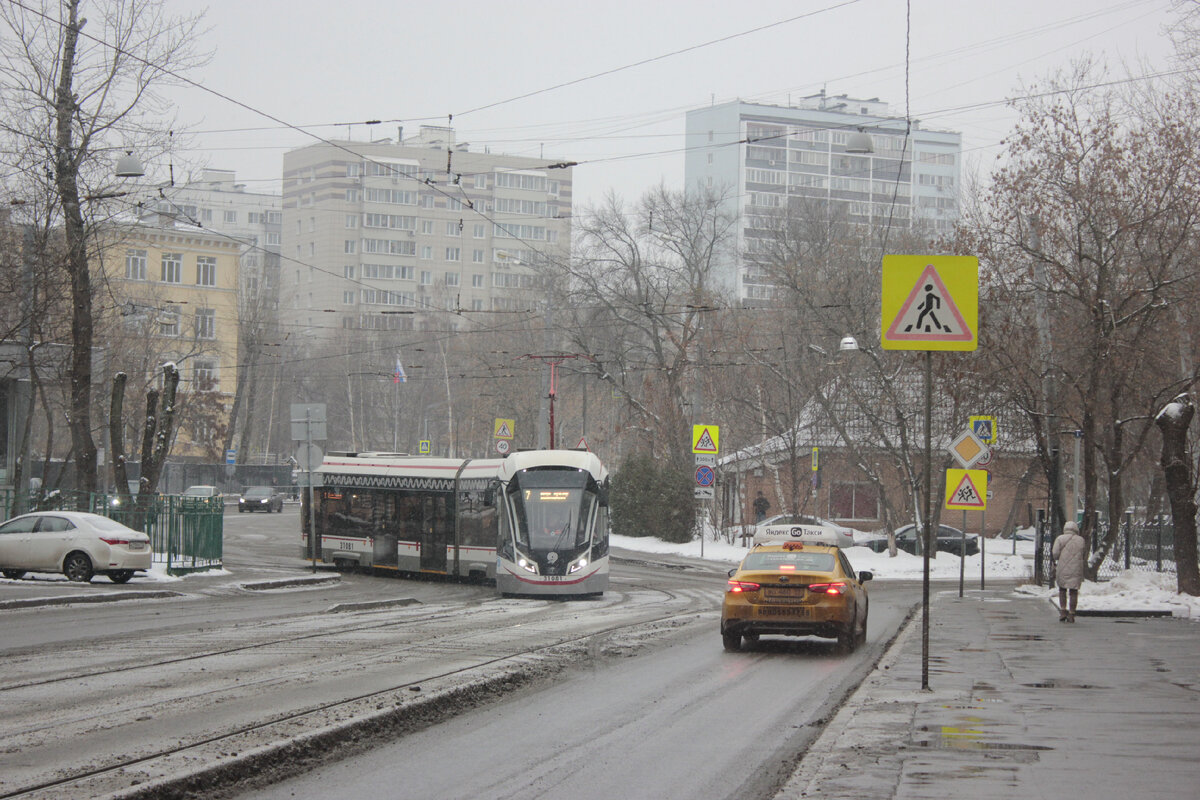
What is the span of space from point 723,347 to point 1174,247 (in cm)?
2779

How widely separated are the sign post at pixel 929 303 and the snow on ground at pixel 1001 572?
13.6m

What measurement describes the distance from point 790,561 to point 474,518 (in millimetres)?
14750

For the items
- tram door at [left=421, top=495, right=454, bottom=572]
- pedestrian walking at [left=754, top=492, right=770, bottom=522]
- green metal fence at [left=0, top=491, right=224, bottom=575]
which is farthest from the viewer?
pedestrian walking at [left=754, top=492, right=770, bottom=522]

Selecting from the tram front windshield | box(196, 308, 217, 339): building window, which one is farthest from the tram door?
box(196, 308, 217, 339): building window

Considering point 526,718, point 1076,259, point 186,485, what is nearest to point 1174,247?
point 1076,259

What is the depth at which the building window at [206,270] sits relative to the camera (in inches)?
3219

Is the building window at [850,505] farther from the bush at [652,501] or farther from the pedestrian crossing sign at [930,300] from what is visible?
the pedestrian crossing sign at [930,300]

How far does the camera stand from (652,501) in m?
51.1

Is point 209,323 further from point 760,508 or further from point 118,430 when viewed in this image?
point 118,430

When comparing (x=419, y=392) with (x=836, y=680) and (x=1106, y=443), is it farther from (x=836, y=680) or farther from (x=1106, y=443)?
(x=836, y=680)

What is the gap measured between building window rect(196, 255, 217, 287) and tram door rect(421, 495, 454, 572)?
54.9 m

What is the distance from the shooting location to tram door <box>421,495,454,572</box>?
31.2 meters

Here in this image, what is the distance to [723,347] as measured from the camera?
53062 millimetres

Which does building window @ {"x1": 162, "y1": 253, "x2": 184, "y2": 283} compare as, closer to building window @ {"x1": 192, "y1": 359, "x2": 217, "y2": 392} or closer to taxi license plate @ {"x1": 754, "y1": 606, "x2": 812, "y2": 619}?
building window @ {"x1": 192, "y1": 359, "x2": 217, "y2": 392}
